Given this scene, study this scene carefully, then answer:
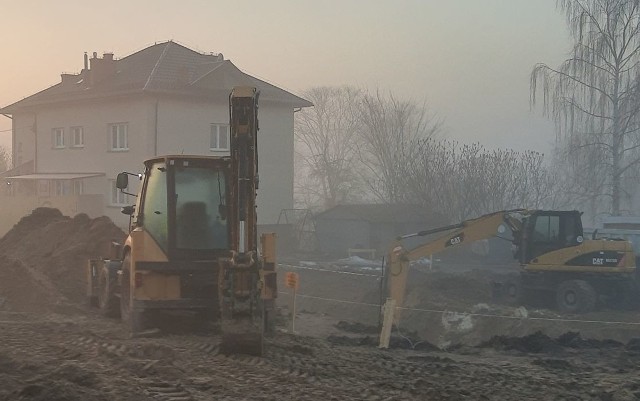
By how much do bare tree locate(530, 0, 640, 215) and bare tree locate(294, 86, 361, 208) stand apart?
26.3 m

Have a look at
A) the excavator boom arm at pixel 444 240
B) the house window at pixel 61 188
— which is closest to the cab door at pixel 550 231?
the excavator boom arm at pixel 444 240

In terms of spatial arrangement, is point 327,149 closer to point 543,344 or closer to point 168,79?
point 168,79

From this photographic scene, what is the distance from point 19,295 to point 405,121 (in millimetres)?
43630

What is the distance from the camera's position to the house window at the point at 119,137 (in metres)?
41.3

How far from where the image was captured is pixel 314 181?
6769 cm

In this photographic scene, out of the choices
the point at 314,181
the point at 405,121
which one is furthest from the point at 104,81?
the point at 314,181

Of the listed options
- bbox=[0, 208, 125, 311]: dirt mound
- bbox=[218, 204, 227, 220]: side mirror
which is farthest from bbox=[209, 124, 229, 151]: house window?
bbox=[218, 204, 227, 220]: side mirror

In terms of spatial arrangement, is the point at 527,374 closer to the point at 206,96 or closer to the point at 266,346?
the point at 266,346

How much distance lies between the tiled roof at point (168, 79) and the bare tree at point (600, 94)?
13366 millimetres

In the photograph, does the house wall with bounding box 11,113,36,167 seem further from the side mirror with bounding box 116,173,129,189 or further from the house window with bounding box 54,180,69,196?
the side mirror with bounding box 116,173,129,189

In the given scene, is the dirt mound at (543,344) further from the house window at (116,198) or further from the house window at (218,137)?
the house window at (116,198)

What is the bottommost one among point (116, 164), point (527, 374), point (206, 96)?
point (527, 374)

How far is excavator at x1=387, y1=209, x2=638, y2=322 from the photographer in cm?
2135

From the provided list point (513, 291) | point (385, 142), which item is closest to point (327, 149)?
point (385, 142)
